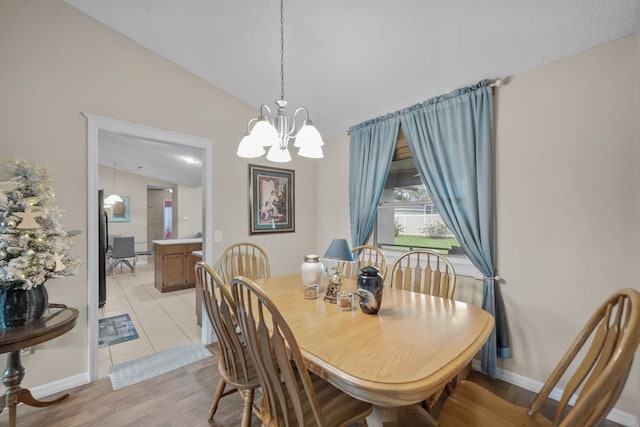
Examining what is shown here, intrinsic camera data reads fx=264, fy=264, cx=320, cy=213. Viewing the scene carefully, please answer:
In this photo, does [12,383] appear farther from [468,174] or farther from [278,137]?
[468,174]

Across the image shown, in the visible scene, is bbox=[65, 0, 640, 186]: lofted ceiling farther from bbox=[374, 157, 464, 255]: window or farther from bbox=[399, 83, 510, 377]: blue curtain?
bbox=[374, 157, 464, 255]: window

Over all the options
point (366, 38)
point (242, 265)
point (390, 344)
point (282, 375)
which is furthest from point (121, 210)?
point (390, 344)

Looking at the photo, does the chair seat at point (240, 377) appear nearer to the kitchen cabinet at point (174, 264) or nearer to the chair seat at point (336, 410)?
the chair seat at point (336, 410)

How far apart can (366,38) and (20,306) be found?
283 centimetres

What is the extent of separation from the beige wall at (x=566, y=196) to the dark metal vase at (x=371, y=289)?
1.29 metres

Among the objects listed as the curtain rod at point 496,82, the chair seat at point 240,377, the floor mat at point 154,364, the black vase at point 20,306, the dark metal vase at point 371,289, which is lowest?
the floor mat at point 154,364

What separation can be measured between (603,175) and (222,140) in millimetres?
3103

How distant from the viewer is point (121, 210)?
7332mm

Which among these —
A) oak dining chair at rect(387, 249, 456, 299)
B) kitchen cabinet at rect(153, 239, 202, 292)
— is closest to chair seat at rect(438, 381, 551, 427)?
oak dining chair at rect(387, 249, 456, 299)

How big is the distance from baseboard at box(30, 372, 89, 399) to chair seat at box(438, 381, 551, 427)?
2552mm

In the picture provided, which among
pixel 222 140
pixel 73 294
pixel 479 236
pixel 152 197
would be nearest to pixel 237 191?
pixel 222 140

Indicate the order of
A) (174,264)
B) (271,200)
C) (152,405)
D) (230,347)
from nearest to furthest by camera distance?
(230,347) < (152,405) < (271,200) < (174,264)

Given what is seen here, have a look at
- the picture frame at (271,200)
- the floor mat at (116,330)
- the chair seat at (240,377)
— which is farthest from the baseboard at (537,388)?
the floor mat at (116,330)

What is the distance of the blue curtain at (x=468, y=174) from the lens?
2.02 metres
